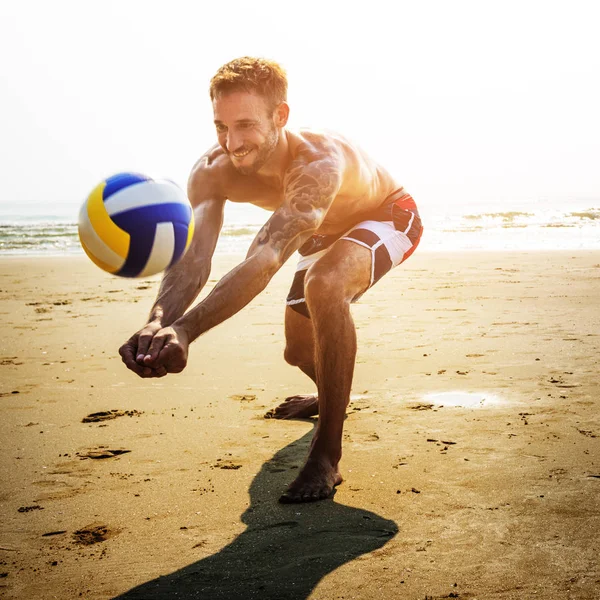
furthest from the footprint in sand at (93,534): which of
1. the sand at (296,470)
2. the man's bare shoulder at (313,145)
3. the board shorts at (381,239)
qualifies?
the man's bare shoulder at (313,145)

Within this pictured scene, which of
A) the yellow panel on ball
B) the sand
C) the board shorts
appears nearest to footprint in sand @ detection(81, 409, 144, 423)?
the sand

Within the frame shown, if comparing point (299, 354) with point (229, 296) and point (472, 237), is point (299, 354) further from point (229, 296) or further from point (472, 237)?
point (472, 237)

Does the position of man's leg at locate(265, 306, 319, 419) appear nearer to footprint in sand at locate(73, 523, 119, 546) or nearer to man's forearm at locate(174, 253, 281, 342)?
man's forearm at locate(174, 253, 281, 342)

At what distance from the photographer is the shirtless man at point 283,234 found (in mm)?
3037

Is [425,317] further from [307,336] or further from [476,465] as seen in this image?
[476,465]

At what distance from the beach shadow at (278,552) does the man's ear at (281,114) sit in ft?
5.63

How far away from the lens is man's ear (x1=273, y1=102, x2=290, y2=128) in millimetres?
3539

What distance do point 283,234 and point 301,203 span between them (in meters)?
0.19

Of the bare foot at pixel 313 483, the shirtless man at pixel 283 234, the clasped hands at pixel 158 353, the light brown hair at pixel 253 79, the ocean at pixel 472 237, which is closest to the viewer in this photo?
the clasped hands at pixel 158 353

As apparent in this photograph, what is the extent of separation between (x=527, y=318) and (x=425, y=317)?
1.00m

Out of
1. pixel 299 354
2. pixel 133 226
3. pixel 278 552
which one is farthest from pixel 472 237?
pixel 278 552

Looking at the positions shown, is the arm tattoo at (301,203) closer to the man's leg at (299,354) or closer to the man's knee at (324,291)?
the man's knee at (324,291)

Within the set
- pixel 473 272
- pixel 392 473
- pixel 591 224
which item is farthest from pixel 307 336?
pixel 591 224

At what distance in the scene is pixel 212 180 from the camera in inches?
153
